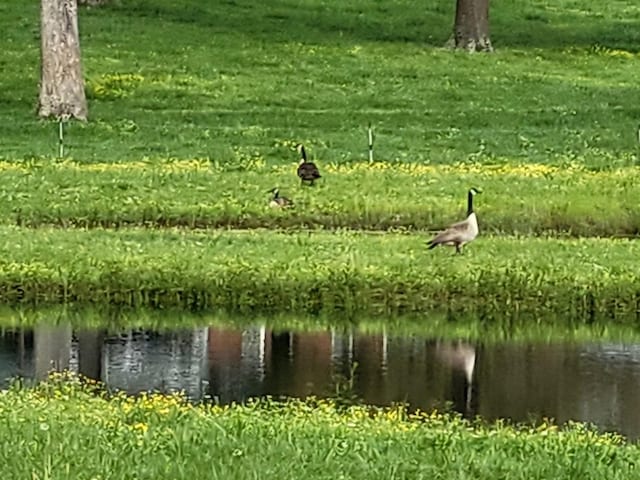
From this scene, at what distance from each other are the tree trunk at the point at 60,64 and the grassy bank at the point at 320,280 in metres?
14.2

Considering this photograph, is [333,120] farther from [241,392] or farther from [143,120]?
[241,392]

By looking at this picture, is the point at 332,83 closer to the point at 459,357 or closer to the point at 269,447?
the point at 459,357

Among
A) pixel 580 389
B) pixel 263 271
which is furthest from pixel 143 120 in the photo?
pixel 580 389

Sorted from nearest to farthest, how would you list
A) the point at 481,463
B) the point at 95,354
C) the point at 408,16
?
1. the point at 481,463
2. the point at 95,354
3. the point at 408,16

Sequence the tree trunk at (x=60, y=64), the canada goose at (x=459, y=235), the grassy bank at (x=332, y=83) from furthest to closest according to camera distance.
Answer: the tree trunk at (x=60, y=64) → the grassy bank at (x=332, y=83) → the canada goose at (x=459, y=235)

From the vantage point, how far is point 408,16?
2153 inches

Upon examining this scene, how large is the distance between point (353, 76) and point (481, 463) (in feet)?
105

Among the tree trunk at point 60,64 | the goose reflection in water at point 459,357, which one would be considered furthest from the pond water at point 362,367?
the tree trunk at point 60,64

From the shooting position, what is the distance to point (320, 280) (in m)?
21.5

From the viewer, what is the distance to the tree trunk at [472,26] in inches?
1857

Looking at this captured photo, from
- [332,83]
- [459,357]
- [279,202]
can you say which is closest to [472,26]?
[332,83]

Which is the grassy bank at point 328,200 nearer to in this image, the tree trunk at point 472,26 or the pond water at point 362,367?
the pond water at point 362,367

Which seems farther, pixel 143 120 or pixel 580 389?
pixel 143 120

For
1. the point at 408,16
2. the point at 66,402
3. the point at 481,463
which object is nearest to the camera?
the point at 481,463
